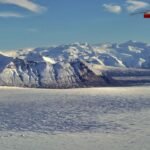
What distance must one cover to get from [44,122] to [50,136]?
4260mm

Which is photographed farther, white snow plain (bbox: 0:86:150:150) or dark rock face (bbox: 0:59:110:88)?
dark rock face (bbox: 0:59:110:88)

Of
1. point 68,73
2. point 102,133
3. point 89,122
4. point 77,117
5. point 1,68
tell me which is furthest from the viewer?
point 68,73

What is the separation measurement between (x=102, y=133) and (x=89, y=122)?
361cm

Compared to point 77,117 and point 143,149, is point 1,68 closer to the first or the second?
point 77,117

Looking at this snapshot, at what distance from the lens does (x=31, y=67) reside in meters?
121

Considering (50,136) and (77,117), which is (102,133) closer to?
(50,136)

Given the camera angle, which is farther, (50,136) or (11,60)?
(11,60)

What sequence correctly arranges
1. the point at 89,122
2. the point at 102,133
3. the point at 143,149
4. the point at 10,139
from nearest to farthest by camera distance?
1. the point at 143,149
2. the point at 10,139
3. the point at 102,133
4. the point at 89,122

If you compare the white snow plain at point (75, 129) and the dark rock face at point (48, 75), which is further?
the dark rock face at point (48, 75)

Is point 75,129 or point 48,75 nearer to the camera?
point 75,129

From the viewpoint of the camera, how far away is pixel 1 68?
118 m

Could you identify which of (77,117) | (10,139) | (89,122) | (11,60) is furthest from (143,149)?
(11,60)

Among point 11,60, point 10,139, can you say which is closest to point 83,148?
point 10,139

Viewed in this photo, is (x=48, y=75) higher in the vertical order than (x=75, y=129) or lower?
higher
